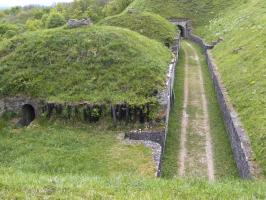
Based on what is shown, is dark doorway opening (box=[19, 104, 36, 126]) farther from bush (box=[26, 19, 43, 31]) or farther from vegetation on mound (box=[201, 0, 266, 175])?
bush (box=[26, 19, 43, 31])

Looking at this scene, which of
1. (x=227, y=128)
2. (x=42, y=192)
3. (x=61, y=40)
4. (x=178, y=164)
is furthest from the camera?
(x=61, y=40)

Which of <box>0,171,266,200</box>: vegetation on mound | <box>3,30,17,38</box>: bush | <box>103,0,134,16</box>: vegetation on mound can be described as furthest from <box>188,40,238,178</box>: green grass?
<box>103,0,134,16</box>: vegetation on mound

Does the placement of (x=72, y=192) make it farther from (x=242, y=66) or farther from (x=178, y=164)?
(x=242, y=66)

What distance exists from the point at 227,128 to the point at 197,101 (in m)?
6.63

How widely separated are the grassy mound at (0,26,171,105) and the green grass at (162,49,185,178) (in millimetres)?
2667

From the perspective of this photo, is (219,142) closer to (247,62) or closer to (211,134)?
(211,134)

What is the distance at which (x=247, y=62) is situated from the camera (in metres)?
34.0

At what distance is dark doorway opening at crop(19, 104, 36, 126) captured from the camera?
85.8 ft

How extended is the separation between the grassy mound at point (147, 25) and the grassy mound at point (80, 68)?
13749 mm

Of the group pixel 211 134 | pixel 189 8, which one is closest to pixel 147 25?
pixel 189 8

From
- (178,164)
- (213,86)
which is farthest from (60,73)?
(213,86)

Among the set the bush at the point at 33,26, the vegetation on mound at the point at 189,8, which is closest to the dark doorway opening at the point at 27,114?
the bush at the point at 33,26

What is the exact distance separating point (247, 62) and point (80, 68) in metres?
13.7

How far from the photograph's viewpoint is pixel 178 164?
2275cm
